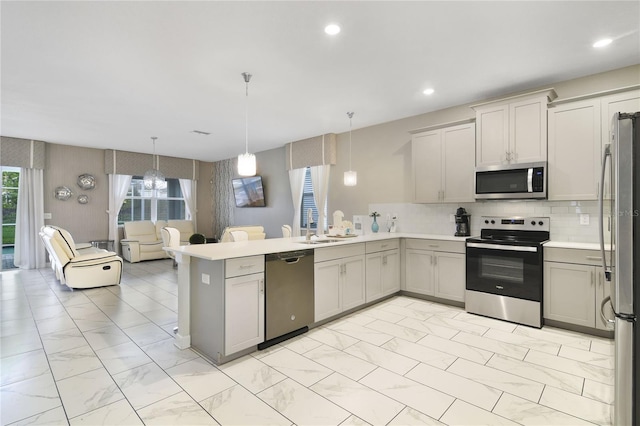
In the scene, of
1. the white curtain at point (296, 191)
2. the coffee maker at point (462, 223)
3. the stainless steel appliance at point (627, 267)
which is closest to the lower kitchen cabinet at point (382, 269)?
the coffee maker at point (462, 223)

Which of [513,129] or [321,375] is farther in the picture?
[513,129]

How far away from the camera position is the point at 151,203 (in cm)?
877

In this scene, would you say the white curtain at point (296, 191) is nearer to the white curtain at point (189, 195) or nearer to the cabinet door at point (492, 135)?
the cabinet door at point (492, 135)

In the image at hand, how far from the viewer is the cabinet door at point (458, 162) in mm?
4055

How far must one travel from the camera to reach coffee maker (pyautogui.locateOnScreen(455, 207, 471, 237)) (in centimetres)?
426

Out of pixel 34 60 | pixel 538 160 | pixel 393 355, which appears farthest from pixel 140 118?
pixel 538 160

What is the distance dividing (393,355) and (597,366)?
63.5 inches

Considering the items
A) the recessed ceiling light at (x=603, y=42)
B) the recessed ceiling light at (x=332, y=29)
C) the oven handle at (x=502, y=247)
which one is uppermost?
the recessed ceiling light at (x=603, y=42)

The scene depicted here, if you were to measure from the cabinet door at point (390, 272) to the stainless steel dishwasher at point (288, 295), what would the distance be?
4.51 ft

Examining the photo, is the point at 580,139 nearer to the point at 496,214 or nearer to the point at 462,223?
the point at 496,214

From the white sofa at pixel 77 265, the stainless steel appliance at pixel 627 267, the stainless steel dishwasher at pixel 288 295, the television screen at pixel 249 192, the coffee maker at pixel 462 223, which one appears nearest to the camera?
the stainless steel appliance at pixel 627 267

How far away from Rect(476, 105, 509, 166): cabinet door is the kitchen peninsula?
1.06 metres

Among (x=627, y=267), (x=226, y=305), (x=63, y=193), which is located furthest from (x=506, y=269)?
(x=63, y=193)

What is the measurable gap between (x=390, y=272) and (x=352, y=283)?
0.85 metres
